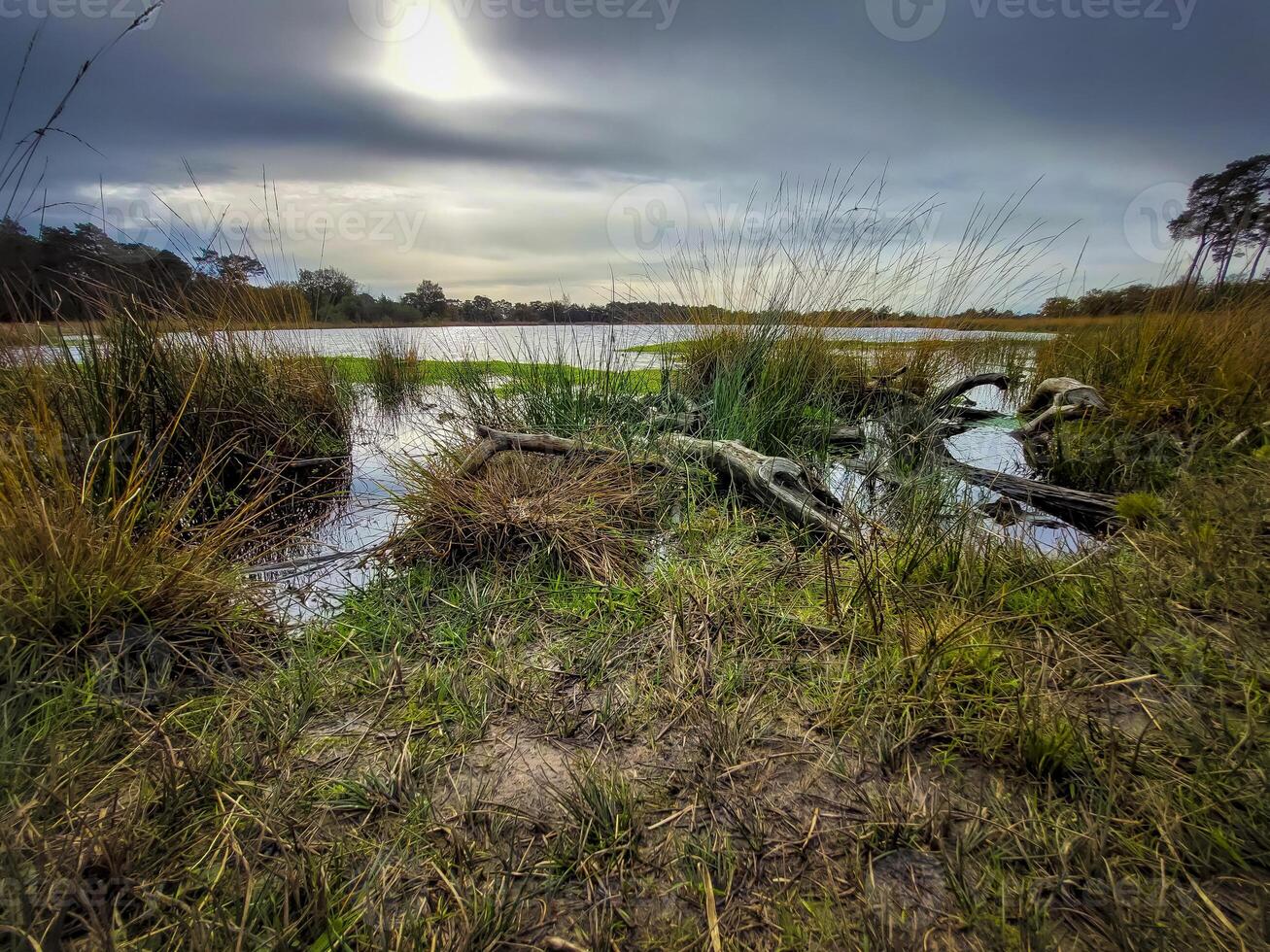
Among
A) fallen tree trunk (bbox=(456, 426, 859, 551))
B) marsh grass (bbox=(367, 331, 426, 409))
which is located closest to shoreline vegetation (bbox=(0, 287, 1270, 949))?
fallen tree trunk (bbox=(456, 426, 859, 551))

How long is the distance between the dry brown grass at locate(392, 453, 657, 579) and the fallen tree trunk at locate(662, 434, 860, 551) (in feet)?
1.87

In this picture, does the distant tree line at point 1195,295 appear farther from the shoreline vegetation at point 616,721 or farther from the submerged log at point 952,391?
the shoreline vegetation at point 616,721

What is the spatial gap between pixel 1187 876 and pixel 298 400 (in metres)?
4.90

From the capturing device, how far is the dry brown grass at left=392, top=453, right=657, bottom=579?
2.39 meters

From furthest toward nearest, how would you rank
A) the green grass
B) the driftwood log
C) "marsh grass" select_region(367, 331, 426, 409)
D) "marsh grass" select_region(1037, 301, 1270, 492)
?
"marsh grass" select_region(367, 331, 426, 409), the driftwood log, "marsh grass" select_region(1037, 301, 1270, 492), the green grass

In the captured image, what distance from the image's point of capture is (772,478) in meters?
2.93

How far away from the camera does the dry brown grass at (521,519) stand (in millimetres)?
2389

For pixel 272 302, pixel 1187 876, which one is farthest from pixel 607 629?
pixel 272 302

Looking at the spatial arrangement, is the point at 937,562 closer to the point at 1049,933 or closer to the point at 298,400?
the point at 1049,933

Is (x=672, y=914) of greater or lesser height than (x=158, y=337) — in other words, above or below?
below

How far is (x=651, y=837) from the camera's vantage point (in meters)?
1.07

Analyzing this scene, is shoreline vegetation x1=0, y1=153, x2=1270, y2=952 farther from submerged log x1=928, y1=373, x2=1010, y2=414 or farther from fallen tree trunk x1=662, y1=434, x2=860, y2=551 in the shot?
submerged log x1=928, y1=373, x2=1010, y2=414

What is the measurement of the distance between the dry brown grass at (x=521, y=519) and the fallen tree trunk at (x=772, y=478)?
0.57m

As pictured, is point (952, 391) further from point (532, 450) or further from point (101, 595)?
point (101, 595)
